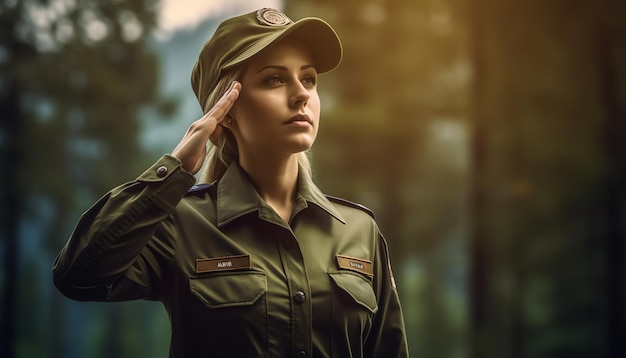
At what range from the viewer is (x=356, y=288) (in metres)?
1.64

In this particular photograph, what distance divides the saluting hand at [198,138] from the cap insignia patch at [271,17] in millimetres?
Answer: 258

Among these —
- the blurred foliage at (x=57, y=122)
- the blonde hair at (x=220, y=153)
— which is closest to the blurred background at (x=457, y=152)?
the blurred foliage at (x=57, y=122)

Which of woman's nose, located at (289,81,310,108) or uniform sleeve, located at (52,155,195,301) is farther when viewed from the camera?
woman's nose, located at (289,81,310,108)

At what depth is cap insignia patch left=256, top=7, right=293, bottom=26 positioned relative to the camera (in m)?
1.72

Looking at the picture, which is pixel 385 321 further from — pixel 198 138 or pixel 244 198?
pixel 198 138

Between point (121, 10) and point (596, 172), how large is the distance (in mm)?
5916

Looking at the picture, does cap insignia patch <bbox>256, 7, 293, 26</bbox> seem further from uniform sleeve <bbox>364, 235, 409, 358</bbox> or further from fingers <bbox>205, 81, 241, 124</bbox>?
uniform sleeve <bbox>364, 235, 409, 358</bbox>

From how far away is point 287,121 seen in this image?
63.7 inches

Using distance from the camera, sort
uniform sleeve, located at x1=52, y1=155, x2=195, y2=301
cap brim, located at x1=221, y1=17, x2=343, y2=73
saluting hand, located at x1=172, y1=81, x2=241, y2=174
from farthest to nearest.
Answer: cap brim, located at x1=221, y1=17, x2=343, y2=73 → saluting hand, located at x1=172, y1=81, x2=241, y2=174 → uniform sleeve, located at x1=52, y1=155, x2=195, y2=301

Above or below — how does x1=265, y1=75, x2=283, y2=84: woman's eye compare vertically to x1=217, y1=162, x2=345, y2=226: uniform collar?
above

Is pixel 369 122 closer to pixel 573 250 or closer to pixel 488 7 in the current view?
pixel 488 7

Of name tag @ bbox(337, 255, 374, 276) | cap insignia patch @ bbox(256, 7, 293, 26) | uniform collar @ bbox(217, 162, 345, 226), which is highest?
cap insignia patch @ bbox(256, 7, 293, 26)

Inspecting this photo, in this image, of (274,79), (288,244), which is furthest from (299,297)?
(274,79)

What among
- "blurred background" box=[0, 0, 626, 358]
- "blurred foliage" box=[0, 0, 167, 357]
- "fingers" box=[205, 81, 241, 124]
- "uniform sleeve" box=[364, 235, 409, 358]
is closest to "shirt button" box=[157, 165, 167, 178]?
"fingers" box=[205, 81, 241, 124]
